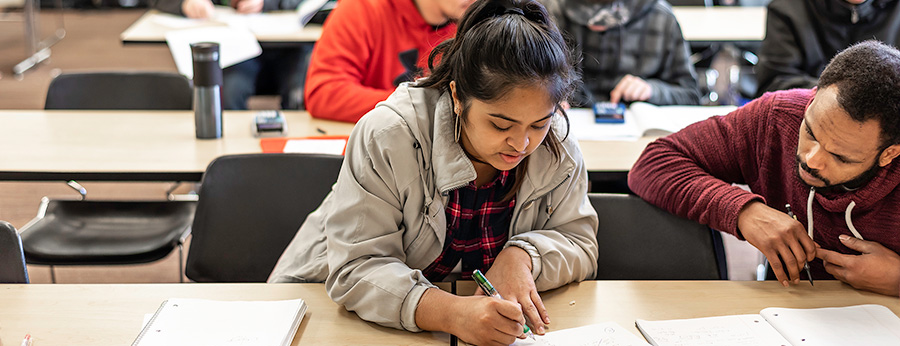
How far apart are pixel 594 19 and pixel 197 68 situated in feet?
4.42

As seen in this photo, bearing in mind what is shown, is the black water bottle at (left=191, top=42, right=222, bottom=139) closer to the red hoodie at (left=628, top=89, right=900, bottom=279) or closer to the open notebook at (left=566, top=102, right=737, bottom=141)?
the open notebook at (left=566, top=102, right=737, bottom=141)

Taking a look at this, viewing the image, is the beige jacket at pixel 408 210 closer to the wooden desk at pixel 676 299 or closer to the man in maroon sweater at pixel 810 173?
the wooden desk at pixel 676 299

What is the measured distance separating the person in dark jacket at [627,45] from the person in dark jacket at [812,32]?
1.00 feet

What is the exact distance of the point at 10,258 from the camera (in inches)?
58.7

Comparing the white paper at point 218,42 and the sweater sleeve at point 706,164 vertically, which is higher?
the sweater sleeve at point 706,164

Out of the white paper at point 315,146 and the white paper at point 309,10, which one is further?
the white paper at point 309,10

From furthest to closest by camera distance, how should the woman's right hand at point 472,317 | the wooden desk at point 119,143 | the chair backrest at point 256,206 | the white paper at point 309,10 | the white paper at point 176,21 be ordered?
the white paper at point 309,10
the white paper at point 176,21
the wooden desk at point 119,143
the chair backrest at point 256,206
the woman's right hand at point 472,317

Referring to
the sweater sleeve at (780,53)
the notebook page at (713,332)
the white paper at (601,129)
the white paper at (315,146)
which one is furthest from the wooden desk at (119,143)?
the sweater sleeve at (780,53)

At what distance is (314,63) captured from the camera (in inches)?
101

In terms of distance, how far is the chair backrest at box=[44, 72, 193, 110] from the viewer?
2.68 m

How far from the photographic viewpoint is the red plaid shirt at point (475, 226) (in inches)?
59.2

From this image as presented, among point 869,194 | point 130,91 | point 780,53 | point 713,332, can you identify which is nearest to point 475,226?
point 713,332

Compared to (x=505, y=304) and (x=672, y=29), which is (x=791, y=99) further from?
(x=672, y=29)

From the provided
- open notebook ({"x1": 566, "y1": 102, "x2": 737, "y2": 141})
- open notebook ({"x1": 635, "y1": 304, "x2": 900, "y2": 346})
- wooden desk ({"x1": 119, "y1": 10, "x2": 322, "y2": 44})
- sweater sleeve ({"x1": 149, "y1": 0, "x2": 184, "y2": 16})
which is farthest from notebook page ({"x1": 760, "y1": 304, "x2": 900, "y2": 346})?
sweater sleeve ({"x1": 149, "y1": 0, "x2": 184, "y2": 16})
